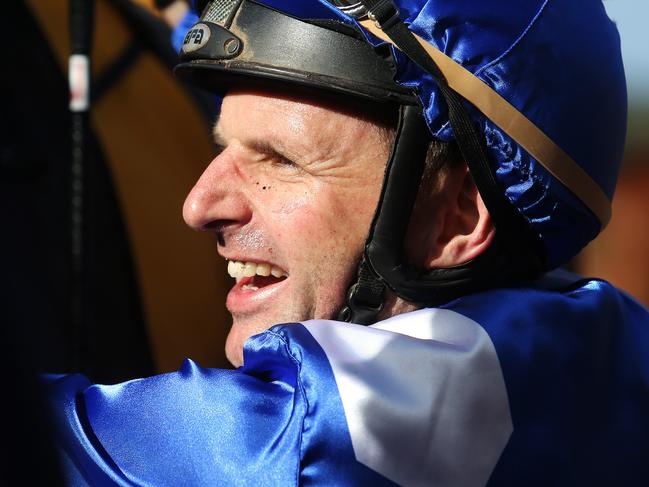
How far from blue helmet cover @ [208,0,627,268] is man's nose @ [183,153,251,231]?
1.20 feet

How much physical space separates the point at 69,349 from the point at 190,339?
66 cm

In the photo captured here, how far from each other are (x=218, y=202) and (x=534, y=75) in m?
0.69

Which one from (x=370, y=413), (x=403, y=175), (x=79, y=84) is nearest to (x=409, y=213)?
(x=403, y=175)

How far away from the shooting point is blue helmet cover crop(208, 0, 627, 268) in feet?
6.25

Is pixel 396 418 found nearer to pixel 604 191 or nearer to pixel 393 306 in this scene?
pixel 393 306

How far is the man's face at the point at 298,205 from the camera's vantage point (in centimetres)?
198

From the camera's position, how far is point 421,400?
1564mm

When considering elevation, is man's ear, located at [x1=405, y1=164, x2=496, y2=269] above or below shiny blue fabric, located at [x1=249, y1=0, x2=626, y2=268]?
below

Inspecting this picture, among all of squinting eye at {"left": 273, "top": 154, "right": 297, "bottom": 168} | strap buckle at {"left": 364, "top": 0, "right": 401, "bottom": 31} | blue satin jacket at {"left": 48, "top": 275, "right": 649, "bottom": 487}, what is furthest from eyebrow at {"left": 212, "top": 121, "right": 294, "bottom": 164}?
blue satin jacket at {"left": 48, "top": 275, "right": 649, "bottom": 487}

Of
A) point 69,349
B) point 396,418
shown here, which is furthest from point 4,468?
point 69,349

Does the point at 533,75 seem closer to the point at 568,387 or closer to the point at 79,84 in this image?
the point at 568,387

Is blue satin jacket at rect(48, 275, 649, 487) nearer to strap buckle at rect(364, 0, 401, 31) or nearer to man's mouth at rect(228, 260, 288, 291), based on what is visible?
man's mouth at rect(228, 260, 288, 291)

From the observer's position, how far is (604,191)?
6.93 feet

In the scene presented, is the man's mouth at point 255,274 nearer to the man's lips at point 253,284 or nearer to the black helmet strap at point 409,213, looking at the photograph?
the man's lips at point 253,284
